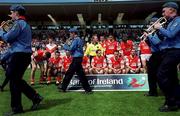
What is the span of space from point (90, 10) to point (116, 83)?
81.4 feet

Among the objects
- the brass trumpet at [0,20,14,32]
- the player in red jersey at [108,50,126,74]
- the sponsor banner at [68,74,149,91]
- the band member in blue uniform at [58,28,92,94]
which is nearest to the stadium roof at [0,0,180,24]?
the player in red jersey at [108,50,126,74]

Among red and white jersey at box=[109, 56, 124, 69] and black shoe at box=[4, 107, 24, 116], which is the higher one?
red and white jersey at box=[109, 56, 124, 69]

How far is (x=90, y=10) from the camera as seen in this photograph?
35.4 m

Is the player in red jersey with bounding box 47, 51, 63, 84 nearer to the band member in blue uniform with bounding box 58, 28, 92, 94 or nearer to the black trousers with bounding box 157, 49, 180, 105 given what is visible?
the band member in blue uniform with bounding box 58, 28, 92, 94

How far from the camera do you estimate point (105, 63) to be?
15.2 m

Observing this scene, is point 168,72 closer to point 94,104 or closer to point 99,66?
point 94,104

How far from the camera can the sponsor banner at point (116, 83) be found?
434 inches

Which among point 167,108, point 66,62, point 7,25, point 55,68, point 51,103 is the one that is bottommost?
point 167,108

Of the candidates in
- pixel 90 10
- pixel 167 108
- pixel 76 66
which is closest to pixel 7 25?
pixel 76 66

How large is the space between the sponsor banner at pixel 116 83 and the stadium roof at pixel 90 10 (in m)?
21.5

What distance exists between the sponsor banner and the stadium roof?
21500mm

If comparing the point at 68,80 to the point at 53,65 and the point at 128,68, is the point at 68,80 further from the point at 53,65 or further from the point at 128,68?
the point at 128,68

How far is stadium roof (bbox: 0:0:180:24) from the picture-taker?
32.8 metres

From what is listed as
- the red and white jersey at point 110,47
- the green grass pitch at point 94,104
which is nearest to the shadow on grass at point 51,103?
the green grass pitch at point 94,104
